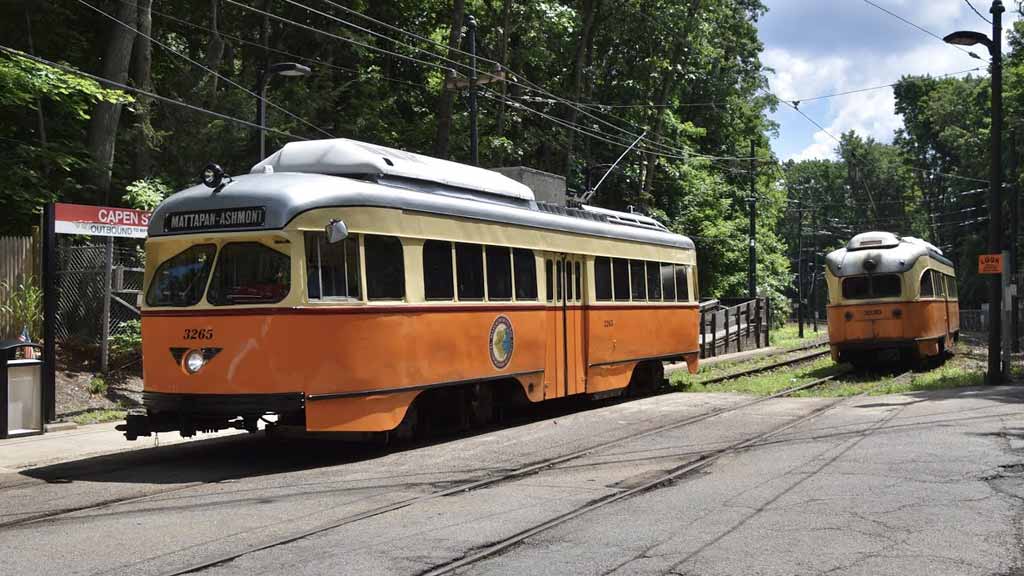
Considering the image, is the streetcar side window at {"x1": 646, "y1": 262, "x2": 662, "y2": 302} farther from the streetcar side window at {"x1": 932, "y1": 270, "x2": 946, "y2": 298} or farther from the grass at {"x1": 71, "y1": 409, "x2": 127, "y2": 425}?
the streetcar side window at {"x1": 932, "y1": 270, "x2": 946, "y2": 298}

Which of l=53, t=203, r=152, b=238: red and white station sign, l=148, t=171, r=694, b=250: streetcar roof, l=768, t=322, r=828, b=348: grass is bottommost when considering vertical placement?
l=768, t=322, r=828, b=348: grass

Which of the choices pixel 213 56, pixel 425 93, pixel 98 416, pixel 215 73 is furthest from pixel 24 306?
pixel 425 93

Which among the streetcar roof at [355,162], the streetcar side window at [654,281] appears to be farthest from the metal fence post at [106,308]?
the streetcar side window at [654,281]

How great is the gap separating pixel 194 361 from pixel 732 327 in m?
29.2

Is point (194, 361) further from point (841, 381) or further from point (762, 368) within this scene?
point (762, 368)

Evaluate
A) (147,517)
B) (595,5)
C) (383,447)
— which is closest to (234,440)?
(383,447)

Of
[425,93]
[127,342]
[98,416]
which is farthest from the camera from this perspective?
[425,93]

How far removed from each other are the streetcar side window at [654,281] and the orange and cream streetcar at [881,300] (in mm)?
7485

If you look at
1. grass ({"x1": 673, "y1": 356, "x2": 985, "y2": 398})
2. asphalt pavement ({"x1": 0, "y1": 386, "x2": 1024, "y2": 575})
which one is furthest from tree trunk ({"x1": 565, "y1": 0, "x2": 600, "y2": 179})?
asphalt pavement ({"x1": 0, "y1": 386, "x2": 1024, "y2": 575})

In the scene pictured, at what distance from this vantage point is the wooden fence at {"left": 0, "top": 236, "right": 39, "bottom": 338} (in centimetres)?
1723

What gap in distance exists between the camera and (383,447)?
12.3 m

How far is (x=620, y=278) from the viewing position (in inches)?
682

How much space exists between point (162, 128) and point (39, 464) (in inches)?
648

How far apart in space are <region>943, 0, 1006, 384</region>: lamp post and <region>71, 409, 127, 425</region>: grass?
1514 cm
